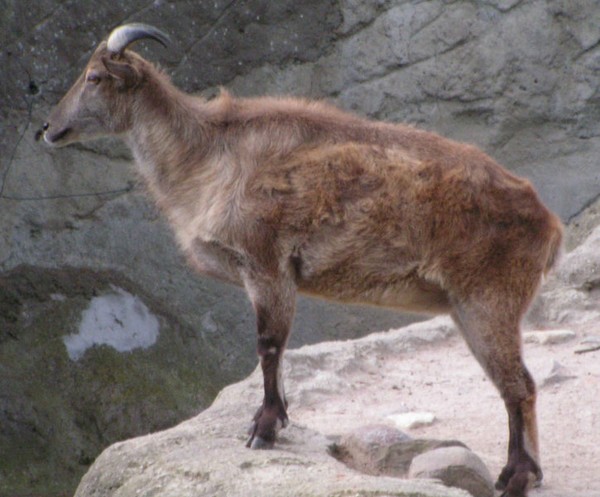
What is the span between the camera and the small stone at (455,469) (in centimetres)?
503

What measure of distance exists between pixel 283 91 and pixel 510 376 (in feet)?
18.0

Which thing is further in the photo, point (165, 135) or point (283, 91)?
point (283, 91)

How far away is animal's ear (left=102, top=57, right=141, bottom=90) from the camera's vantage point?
243 inches

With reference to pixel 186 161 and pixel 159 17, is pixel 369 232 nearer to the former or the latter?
pixel 186 161

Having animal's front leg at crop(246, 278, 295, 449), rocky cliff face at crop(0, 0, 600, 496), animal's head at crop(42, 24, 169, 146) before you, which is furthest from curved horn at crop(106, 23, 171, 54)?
rocky cliff face at crop(0, 0, 600, 496)

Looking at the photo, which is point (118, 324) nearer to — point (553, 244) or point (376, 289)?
point (376, 289)

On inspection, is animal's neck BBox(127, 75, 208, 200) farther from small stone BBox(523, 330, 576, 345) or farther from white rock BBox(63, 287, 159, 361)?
white rock BBox(63, 287, 159, 361)

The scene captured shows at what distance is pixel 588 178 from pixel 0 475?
5.61m

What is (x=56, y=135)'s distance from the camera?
641cm

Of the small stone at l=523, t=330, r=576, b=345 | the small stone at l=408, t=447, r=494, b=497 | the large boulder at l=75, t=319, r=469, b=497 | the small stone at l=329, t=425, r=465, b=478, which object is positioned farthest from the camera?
the small stone at l=523, t=330, r=576, b=345

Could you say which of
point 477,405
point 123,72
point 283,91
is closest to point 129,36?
point 123,72

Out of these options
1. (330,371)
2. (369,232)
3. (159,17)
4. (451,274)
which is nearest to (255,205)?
(369,232)

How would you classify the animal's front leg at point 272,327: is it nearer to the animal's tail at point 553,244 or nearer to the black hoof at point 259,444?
the black hoof at point 259,444

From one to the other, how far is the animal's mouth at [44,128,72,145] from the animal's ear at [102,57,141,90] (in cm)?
44
